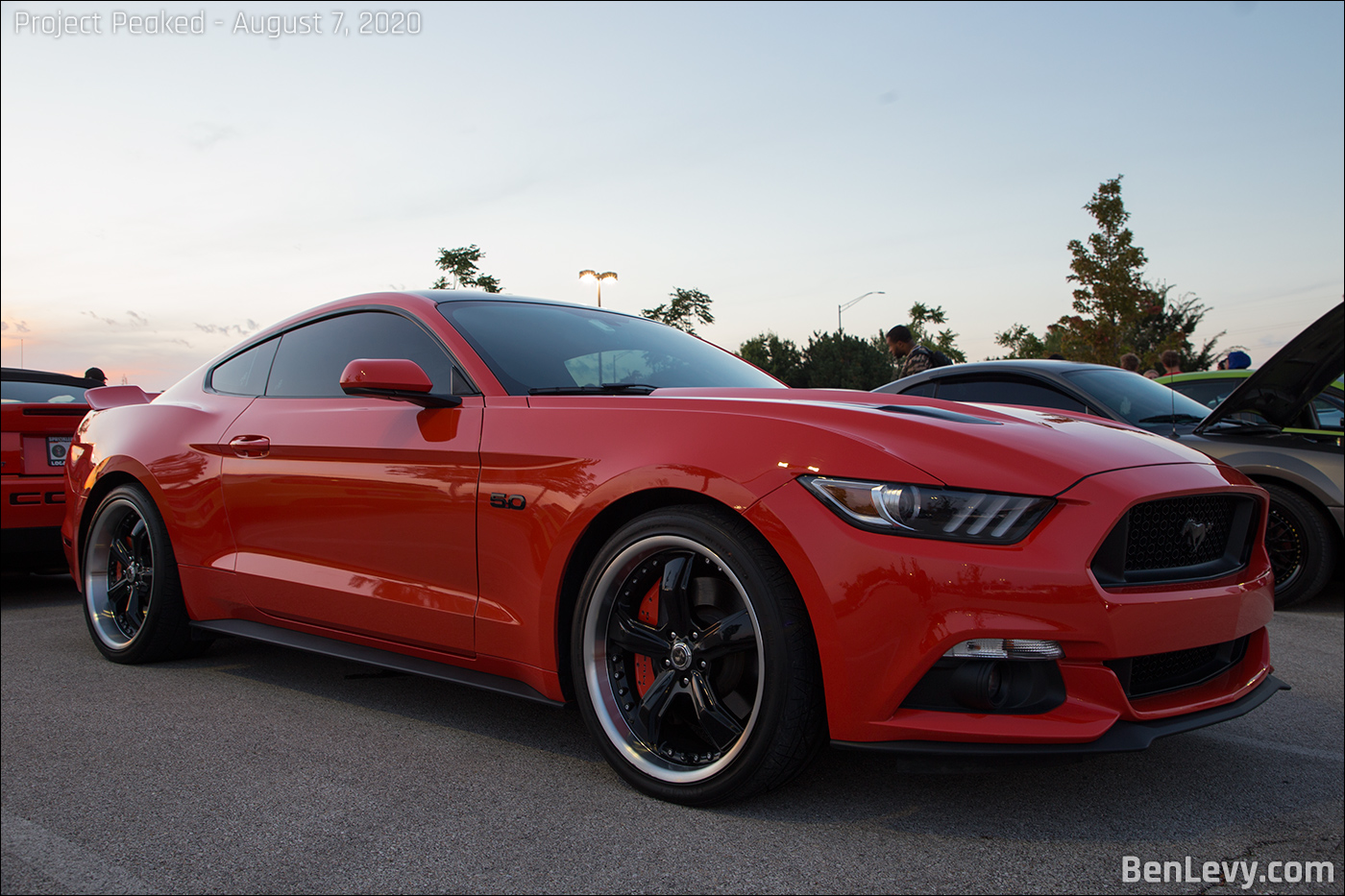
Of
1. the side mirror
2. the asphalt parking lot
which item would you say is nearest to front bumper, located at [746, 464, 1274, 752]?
the asphalt parking lot

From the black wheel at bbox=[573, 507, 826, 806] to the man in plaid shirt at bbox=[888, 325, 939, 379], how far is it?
19.1 feet

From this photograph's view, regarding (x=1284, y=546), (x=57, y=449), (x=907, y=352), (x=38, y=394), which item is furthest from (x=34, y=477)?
(x=1284, y=546)

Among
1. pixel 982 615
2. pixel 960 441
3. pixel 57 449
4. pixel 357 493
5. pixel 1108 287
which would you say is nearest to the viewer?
pixel 982 615

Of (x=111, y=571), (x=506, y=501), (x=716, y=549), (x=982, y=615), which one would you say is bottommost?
(x=111, y=571)

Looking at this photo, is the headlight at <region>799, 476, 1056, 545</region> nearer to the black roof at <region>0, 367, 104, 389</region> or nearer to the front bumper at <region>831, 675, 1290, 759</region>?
the front bumper at <region>831, 675, 1290, 759</region>

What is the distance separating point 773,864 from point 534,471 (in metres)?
1.25

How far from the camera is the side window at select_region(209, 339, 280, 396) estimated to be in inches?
159

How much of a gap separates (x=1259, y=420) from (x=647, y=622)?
441 cm

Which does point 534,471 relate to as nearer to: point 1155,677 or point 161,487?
point 1155,677

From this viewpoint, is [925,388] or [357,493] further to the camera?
[925,388]

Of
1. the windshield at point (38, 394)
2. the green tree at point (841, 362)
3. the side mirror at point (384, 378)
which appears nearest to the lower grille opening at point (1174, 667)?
the side mirror at point (384, 378)

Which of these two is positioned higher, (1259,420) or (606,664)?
(1259,420)

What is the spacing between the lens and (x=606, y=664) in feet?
8.87

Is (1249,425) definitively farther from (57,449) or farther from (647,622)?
(57,449)
